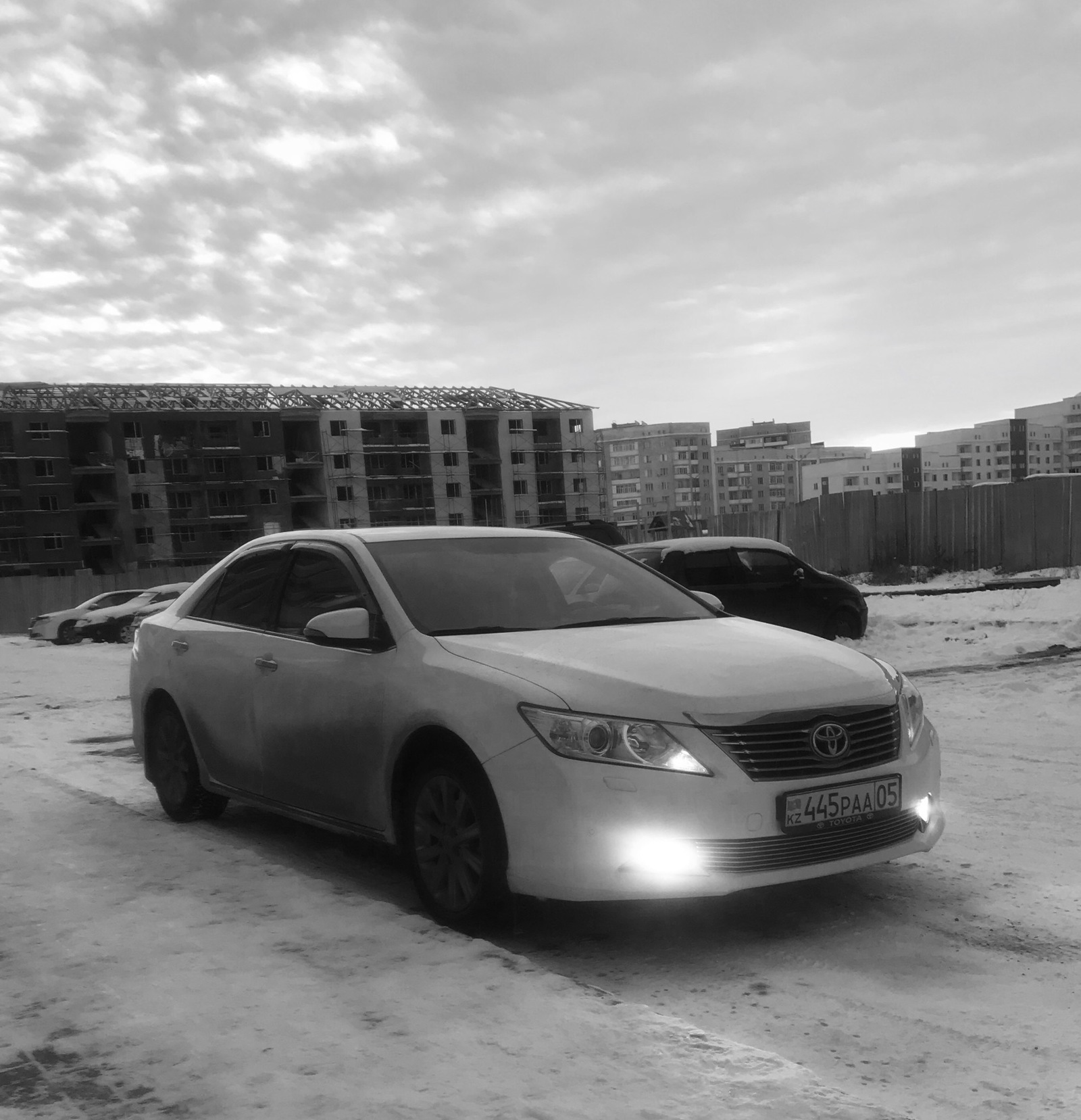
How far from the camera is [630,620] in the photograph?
17.5ft

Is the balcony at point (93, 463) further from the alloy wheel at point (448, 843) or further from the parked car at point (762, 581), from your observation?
the alloy wheel at point (448, 843)

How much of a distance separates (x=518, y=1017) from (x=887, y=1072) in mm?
1019

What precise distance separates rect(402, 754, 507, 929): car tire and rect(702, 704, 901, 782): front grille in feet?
2.68

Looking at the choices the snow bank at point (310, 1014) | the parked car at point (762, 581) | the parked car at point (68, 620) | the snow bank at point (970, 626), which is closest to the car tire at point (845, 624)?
the parked car at point (762, 581)

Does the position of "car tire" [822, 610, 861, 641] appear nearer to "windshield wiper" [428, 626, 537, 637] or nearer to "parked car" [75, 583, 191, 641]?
"windshield wiper" [428, 626, 537, 637]

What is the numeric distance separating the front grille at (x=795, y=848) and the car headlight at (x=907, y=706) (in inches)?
12.5

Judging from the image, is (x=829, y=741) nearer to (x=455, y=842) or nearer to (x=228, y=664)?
(x=455, y=842)

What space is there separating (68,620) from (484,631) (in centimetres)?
2833

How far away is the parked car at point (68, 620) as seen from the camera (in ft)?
101

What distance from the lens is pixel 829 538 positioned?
34.3m

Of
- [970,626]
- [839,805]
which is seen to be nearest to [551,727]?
[839,805]

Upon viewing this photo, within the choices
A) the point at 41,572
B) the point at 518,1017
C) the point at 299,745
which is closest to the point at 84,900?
the point at 299,745

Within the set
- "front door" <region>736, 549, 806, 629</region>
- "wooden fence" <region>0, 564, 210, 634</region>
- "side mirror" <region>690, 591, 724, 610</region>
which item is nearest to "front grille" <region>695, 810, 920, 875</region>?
"side mirror" <region>690, 591, 724, 610</region>

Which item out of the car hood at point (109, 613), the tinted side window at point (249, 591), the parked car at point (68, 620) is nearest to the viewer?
the tinted side window at point (249, 591)
